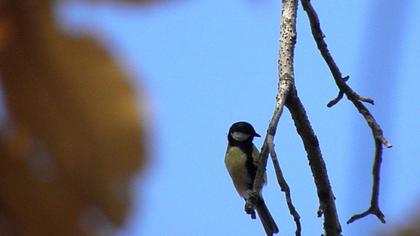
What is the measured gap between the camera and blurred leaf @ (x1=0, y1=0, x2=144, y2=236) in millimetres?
385

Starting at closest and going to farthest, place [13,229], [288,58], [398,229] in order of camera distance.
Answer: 1. [13,229]
2. [398,229]
3. [288,58]

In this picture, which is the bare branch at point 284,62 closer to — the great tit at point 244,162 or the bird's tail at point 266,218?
the great tit at point 244,162

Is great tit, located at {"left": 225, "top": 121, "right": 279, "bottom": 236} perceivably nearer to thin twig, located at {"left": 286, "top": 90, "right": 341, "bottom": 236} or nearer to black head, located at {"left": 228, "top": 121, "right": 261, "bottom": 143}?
black head, located at {"left": 228, "top": 121, "right": 261, "bottom": 143}

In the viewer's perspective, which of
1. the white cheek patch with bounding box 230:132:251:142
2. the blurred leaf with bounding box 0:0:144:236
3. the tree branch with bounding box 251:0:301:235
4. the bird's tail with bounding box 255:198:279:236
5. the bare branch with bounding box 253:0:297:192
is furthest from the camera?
the white cheek patch with bounding box 230:132:251:142

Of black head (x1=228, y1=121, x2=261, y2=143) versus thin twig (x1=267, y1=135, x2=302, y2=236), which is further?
black head (x1=228, y1=121, x2=261, y2=143)

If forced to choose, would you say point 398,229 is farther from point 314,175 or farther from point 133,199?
point 314,175

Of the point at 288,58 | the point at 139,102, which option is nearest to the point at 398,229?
the point at 139,102

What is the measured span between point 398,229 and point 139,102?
0.47m

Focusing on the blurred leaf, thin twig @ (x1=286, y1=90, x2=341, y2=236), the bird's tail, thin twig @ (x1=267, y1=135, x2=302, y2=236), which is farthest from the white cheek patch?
the blurred leaf

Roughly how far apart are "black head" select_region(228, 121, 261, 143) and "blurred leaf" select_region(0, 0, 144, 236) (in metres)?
5.74

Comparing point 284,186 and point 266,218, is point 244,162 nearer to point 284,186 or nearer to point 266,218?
point 266,218

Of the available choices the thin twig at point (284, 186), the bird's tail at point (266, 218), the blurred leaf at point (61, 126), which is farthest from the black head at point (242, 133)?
the blurred leaf at point (61, 126)

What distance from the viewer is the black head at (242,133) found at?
616cm

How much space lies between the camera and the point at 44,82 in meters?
0.39
